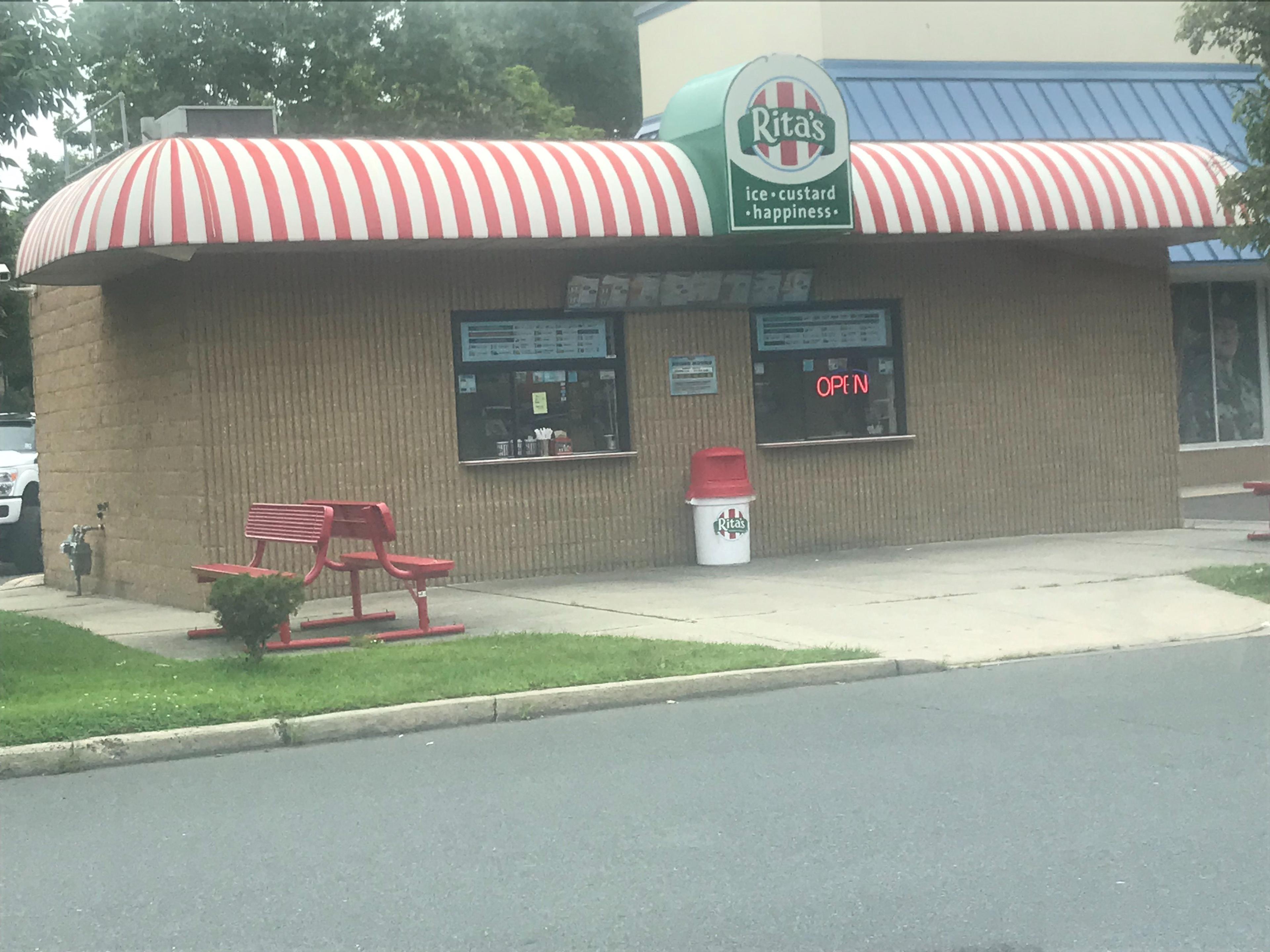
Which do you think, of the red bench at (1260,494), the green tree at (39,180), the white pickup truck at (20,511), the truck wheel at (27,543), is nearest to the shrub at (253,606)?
the red bench at (1260,494)

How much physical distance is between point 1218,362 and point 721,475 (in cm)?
1094

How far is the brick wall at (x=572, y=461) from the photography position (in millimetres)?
14305

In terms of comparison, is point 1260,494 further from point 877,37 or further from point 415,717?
point 415,717

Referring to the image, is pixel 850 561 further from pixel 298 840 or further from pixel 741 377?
pixel 298 840

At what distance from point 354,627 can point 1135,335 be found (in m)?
10.3

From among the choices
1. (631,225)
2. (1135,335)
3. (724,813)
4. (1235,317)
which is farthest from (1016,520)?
(724,813)

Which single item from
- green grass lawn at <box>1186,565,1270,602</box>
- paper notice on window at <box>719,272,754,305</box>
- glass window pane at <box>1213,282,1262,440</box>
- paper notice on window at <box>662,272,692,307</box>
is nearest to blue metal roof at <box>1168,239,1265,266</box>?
glass window pane at <box>1213,282,1262,440</box>

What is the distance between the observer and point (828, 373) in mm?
16625

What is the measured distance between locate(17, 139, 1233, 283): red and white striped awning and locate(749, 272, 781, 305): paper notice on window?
1225mm

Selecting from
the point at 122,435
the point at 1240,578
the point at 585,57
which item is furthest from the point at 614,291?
the point at 585,57

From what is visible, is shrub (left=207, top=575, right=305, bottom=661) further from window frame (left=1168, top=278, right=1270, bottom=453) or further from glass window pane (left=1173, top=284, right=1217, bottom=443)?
glass window pane (left=1173, top=284, right=1217, bottom=443)

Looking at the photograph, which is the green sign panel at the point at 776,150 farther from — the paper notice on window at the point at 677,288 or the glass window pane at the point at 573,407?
the glass window pane at the point at 573,407

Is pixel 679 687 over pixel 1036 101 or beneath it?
beneath

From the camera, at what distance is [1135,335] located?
58.3 feet
